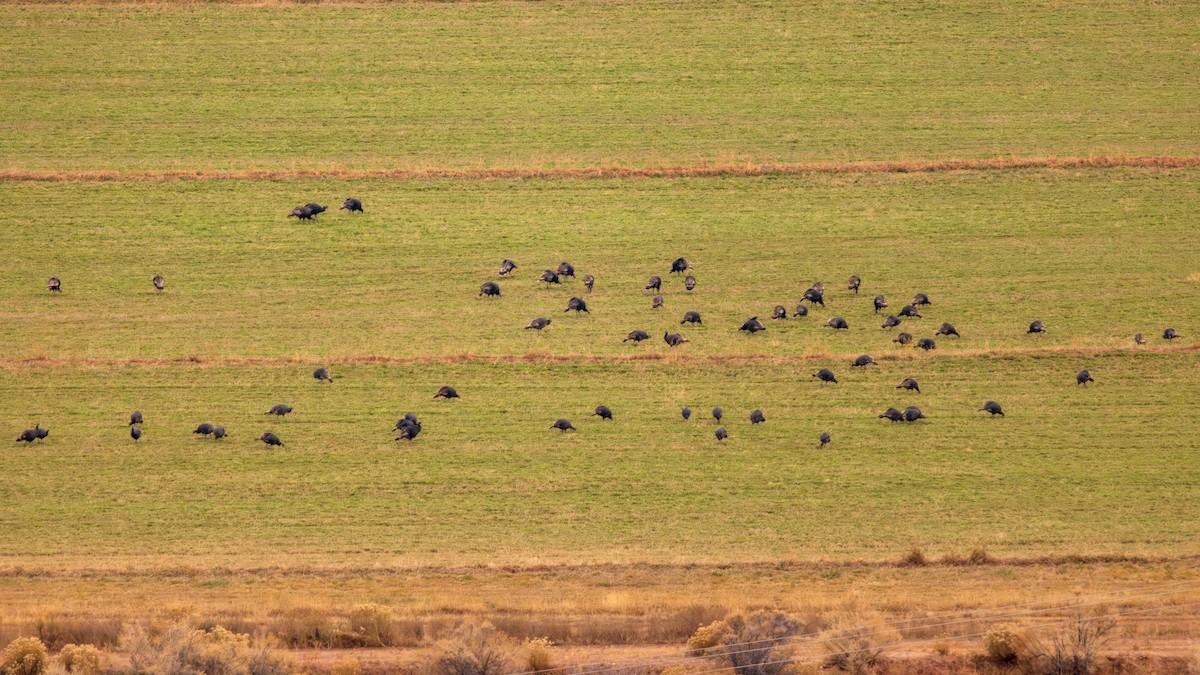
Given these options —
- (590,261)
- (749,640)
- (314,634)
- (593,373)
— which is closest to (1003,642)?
(749,640)

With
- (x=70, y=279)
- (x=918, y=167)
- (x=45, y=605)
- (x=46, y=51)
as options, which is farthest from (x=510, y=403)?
(x=46, y=51)

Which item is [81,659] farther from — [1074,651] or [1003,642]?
[1074,651]

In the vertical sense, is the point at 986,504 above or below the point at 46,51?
below

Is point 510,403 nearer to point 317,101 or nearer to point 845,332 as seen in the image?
point 845,332

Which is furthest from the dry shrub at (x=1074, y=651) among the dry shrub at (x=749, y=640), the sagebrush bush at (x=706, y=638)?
the sagebrush bush at (x=706, y=638)

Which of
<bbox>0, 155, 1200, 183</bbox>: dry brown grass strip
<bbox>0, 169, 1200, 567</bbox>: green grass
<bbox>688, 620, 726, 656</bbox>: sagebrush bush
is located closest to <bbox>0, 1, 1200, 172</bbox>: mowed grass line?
<bbox>0, 155, 1200, 183</bbox>: dry brown grass strip

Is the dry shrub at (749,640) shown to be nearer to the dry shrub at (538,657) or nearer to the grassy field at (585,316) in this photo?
the grassy field at (585,316)
